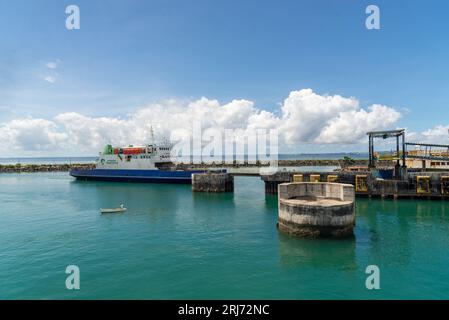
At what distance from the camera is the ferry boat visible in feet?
199

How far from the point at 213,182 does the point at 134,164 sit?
93.2ft

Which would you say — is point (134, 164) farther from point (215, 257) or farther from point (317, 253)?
point (317, 253)

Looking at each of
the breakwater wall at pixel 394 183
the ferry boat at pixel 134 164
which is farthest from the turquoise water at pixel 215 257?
the ferry boat at pixel 134 164

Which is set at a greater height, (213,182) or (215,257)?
(213,182)

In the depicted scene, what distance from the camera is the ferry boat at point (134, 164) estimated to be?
60.6 metres

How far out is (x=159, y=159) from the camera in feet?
210

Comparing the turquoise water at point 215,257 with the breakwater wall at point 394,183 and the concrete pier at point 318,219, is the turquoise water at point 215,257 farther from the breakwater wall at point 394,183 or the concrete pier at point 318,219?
the breakwater wall at point 394,183

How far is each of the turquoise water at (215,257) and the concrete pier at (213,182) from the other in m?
17.0

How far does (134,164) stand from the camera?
64.6m

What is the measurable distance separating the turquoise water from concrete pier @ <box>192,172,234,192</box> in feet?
55.8

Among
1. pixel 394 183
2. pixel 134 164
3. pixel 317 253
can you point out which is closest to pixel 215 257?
pixel 317 253

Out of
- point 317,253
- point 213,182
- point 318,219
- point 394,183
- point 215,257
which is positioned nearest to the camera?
point 215,257

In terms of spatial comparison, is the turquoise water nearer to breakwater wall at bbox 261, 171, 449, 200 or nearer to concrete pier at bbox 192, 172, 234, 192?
breakwater wall at bbox 261, 171, 449, 200

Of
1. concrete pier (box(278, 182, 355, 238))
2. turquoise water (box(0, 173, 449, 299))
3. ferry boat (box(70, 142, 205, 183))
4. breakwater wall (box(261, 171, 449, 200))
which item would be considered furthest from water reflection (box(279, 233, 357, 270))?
ferry boat (box(70, 142, 205, 183))
